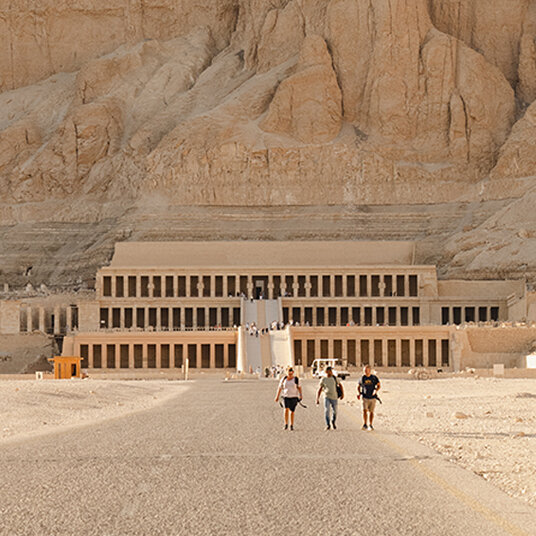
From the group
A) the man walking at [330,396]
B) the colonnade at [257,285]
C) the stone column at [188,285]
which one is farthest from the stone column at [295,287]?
the man walking at [330,396]

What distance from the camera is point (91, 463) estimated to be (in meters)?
15.5

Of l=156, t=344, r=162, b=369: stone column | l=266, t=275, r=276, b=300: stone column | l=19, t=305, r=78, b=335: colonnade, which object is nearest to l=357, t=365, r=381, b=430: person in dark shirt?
Result: l=156, t=344, r=162, b=369: stone column

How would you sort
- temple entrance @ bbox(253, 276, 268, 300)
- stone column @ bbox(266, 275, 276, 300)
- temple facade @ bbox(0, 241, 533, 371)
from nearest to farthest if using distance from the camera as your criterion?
1. temple facade @ bbox(0, 241, 533, 371)
2. stone column @ bbox(266, 275, 276, 300)
3. temple entrance @ bbox(253, 276, 268, 300)

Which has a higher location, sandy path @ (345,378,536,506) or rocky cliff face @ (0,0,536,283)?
rocky cliff face @ (0,0,536,283)

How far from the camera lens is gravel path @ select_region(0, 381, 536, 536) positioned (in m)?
10.7

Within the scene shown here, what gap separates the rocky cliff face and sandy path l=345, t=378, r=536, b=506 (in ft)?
191

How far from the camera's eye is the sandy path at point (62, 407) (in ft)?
77.2

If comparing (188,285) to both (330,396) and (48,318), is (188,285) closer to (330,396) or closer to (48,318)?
(48,318)

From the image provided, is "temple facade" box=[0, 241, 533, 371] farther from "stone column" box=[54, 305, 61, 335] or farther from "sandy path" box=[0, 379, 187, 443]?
"sandy path" box=[0, 379, 187, 443]

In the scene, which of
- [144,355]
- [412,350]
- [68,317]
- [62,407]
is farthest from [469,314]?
[62,407]

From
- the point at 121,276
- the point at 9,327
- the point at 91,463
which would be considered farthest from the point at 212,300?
the point at 91,463

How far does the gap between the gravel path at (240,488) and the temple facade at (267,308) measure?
51430 millimetres

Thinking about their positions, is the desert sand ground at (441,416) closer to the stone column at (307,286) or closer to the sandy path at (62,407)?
the sandy path at (62,407)

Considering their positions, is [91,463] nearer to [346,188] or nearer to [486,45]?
[346,188]
